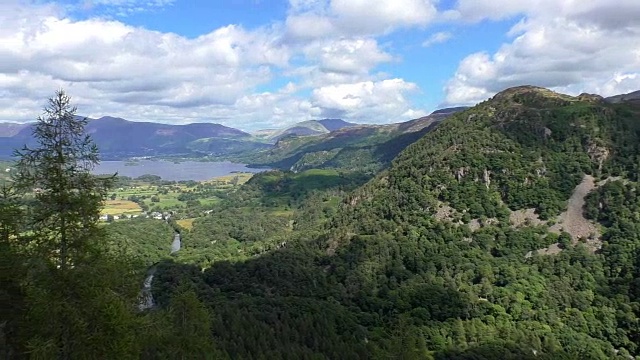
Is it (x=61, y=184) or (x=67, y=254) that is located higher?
(x=61, y=184)

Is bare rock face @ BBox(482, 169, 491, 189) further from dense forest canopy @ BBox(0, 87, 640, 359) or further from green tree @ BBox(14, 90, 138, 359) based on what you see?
green tree @ BBox(14, 90, 138, 359)

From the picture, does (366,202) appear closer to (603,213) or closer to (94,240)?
(603,213)

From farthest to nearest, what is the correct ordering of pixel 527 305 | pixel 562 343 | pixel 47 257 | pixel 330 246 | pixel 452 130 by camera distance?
pixel 452 130 → pixel 330 246 → pixel 527 305 → pixel 562 343 → pixel 47 257

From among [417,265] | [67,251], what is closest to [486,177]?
[417,265]

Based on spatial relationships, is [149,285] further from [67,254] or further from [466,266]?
[67,254]

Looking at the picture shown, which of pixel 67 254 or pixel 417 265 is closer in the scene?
pixel 67 254

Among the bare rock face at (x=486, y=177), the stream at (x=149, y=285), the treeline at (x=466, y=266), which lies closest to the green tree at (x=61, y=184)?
the stream at (x=149, y=285)

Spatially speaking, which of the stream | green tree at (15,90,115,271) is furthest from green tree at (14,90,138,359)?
the stream

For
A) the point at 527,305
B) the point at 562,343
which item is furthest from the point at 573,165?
the point at 562,343
